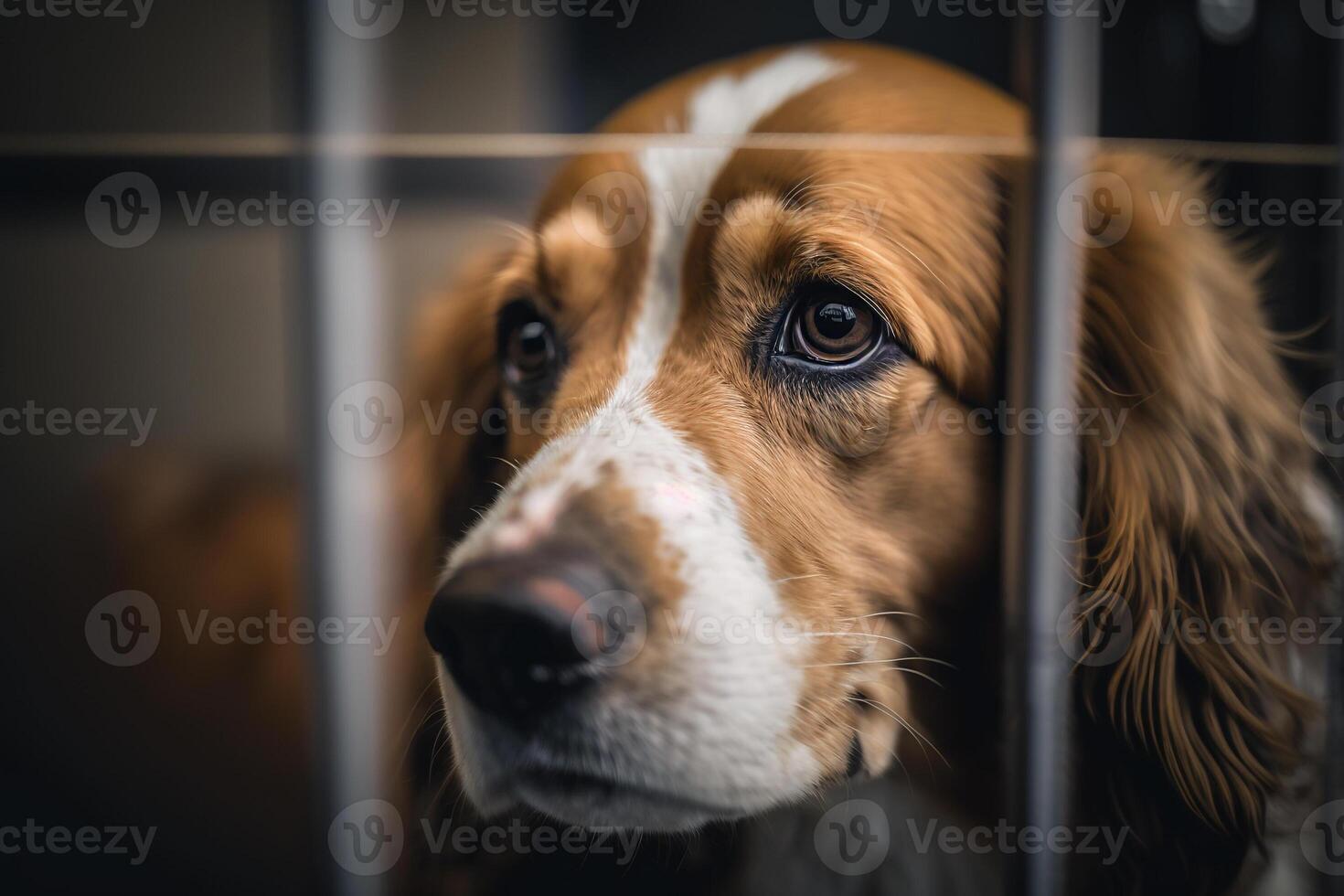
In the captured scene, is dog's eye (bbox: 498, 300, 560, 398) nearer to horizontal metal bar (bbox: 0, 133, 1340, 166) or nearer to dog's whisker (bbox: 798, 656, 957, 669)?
horizontal metal bar (bbox: 0, 133, 1340, 166)

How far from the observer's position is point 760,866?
1205 millimetres

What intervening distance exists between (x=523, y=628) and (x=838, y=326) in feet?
1.62

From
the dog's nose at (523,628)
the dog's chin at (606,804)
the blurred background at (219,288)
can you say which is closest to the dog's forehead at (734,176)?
the blurred background at (219,288)

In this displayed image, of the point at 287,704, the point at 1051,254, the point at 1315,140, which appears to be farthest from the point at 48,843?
the point at 1315,140

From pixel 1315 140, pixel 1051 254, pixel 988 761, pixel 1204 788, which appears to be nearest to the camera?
pixel 1051 254

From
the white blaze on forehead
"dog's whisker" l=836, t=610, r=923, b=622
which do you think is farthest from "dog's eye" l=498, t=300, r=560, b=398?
"dog's whisker" l=836, t=610, r=923, b=622

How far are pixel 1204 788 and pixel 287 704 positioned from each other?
1.41 metres

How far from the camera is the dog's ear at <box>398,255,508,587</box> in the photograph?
136 centimetres

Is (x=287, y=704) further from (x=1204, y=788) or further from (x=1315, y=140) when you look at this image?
(x=1315, y=140)

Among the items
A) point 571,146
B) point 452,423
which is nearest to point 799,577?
point 571,146

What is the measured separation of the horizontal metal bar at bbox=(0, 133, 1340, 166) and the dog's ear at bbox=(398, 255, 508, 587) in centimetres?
28

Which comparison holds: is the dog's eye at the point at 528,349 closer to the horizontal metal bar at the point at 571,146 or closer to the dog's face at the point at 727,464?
the dog's face at the point at 727,464

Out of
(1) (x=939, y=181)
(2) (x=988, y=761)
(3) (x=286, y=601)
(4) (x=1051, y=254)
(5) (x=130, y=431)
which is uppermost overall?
(1) (x=939, y=181)

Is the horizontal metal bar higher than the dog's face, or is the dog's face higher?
the horizontal metal bar
